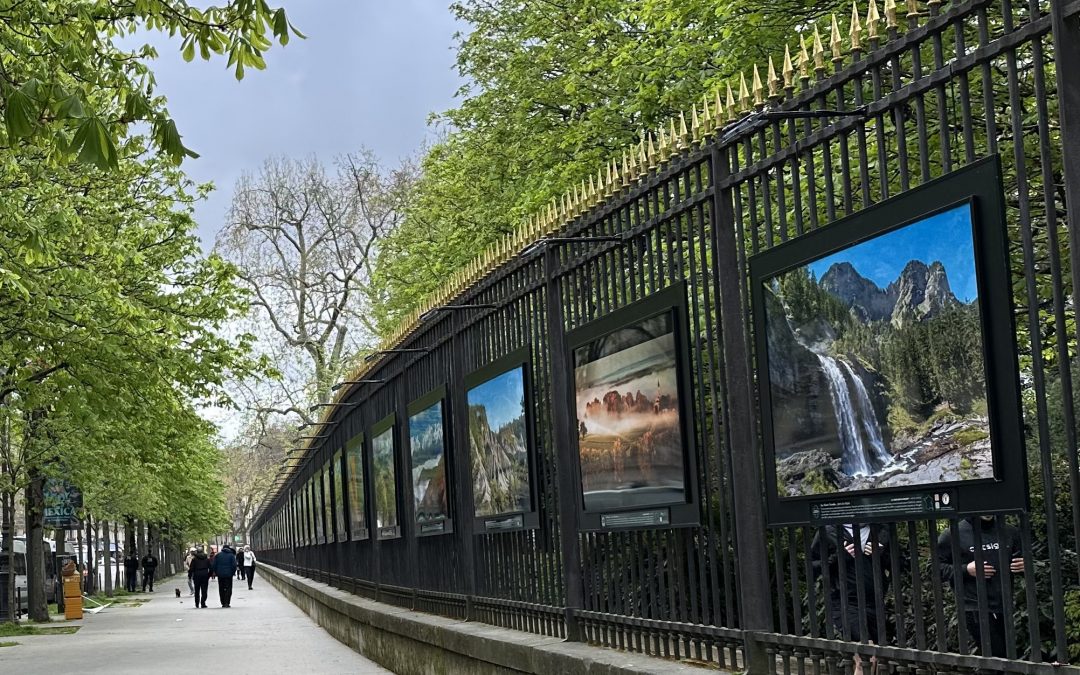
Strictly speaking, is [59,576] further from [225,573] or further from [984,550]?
[984,550]

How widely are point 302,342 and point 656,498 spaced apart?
1868 inches

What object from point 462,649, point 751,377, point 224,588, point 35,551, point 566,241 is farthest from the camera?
point 224,588

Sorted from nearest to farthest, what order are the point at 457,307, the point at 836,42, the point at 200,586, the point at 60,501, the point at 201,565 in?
1. the point at 836,42
2. the point at 457,307
3. the point at 60,501
4. the point at 200,586
5. the point at 201,565

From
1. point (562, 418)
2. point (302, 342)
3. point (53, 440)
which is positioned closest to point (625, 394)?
point (562, 418)

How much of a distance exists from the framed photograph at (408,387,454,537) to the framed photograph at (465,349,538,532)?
0.96m

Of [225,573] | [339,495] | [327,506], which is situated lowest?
[225,573]

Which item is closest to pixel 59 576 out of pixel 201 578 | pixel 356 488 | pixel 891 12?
pixel 201 578

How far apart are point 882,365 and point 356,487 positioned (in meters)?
14.6

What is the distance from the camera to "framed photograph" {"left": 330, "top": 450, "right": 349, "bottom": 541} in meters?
21.0

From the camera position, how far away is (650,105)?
75.4 feet

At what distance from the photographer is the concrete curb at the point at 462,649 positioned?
7383 millimetres

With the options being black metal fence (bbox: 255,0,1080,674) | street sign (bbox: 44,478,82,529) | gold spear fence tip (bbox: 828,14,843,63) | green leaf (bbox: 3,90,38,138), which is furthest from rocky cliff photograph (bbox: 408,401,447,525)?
street sign (bbox: 44,478,82,529)

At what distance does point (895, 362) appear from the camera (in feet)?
16.1

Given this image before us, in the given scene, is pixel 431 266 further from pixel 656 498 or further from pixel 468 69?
pixel 656 498
